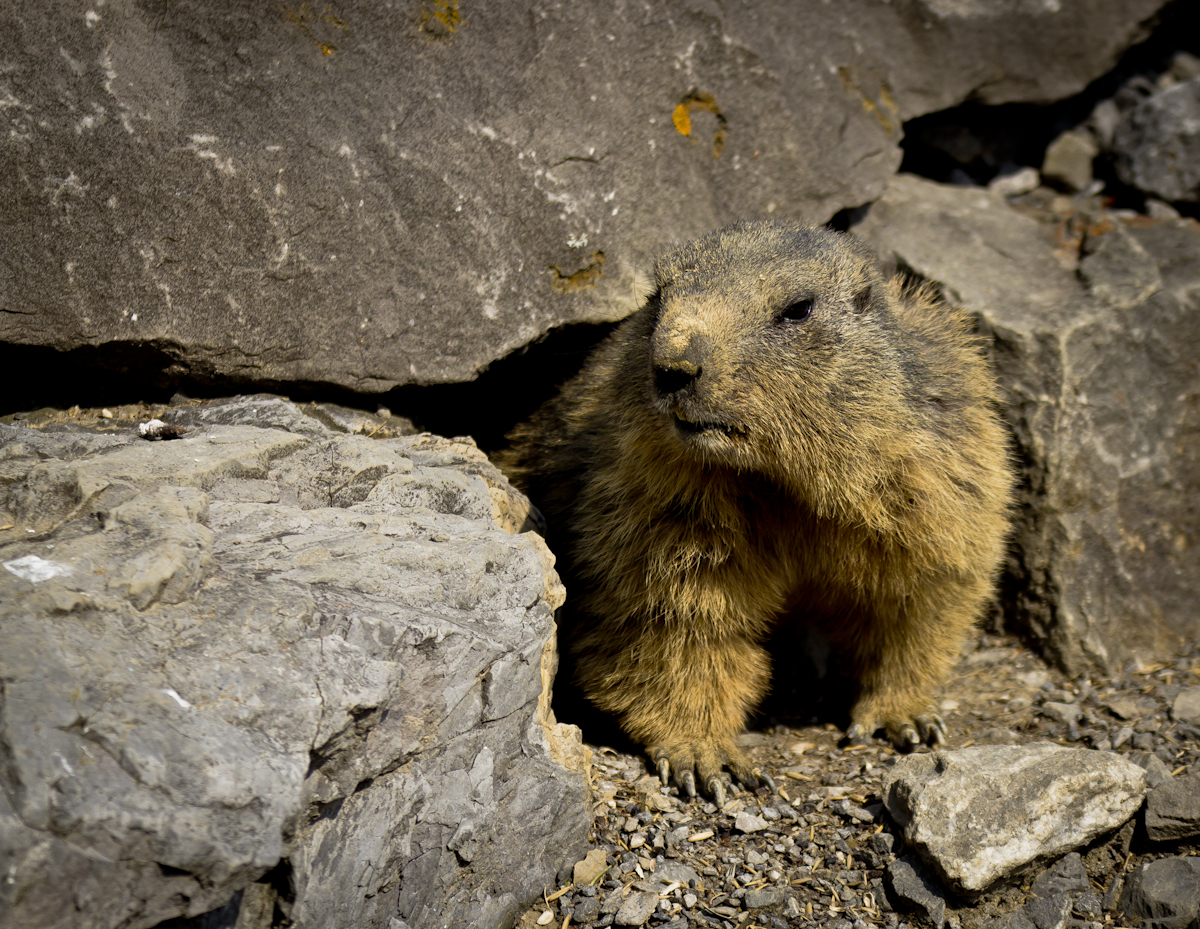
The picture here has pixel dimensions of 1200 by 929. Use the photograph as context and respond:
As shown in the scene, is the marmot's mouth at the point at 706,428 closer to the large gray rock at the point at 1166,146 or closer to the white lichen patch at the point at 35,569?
the white lichen patch at the point at 35,569

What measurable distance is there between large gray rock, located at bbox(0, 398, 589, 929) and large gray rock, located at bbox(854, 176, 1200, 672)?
3307 millimetres

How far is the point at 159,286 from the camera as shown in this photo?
4.35 m

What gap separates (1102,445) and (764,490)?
2.63m

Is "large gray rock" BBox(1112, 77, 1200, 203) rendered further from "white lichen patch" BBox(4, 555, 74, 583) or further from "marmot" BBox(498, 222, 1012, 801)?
"white lichen patch" BBox(4, 555, 74, 583)

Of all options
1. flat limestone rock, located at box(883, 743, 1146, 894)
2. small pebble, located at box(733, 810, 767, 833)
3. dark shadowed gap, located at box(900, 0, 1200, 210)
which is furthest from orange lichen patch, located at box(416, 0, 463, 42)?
flat limestone rock, located at box(883, 743, 1146, 894)

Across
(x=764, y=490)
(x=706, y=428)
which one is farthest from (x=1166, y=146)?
(x=706, y=428)

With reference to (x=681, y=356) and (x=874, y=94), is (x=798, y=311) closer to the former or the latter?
(x=681, y=356)

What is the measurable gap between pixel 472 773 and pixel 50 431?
2404 mm

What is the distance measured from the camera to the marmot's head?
12.5 ft

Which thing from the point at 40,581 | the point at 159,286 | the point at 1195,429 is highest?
the point at 1195,429

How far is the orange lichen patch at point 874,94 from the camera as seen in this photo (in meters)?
5.95

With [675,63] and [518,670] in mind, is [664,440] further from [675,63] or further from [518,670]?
[675,63]

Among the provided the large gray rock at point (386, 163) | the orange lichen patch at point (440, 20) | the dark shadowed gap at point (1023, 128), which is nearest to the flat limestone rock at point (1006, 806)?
the large gray rock at point (386, 163)

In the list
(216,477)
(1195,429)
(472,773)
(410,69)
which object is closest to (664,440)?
(472,773)
